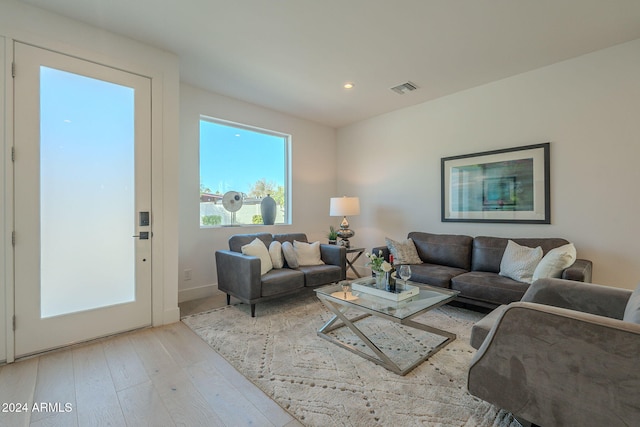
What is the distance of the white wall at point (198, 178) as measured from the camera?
3.62 meters

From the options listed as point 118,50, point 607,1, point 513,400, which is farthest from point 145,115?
point 607,1

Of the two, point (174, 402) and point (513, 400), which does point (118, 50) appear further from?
point (513, 400)

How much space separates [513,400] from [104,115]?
3.59 meters

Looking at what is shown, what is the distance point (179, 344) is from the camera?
244 cm

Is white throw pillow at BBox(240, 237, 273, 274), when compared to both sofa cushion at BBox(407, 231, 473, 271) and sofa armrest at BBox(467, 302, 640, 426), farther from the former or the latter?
sofa armrest at BBox(467, 302, 640, 426)

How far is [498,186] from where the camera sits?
11.6 feet

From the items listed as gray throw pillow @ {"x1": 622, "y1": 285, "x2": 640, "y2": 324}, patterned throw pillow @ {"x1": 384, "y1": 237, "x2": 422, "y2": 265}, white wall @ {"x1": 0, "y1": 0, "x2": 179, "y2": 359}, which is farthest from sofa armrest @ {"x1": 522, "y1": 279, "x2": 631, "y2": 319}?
white wall @ {"x1": 0, "y1": 0, "x2": 179, "y2": 359}

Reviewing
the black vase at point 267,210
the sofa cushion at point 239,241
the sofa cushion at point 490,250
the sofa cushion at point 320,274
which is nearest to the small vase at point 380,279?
Result: the sofa cushion at point 320,274

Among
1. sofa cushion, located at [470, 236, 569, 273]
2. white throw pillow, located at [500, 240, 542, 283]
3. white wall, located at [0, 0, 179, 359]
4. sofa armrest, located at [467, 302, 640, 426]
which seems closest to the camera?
sofa armrest, located at [467, 302, 640, 426]

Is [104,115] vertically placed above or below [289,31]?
below

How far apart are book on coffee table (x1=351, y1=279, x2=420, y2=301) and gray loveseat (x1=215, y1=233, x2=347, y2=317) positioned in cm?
83

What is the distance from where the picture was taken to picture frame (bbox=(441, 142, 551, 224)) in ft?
10.6

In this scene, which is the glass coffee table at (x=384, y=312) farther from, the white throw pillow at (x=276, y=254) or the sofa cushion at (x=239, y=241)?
the sofa cushion at (x=239, y=241)

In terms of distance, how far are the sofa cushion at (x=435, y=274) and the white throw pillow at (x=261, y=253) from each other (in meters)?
1.73
